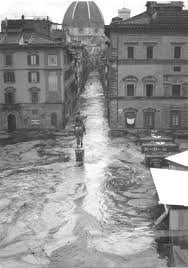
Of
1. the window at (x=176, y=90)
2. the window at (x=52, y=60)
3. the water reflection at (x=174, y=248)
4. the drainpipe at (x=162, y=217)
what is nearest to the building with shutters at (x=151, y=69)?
the window at (x=176, y=90)

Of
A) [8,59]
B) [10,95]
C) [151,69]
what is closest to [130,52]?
[151,69]

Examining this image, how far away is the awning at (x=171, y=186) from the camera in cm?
2452

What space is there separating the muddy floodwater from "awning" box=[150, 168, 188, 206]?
2277 millimetres

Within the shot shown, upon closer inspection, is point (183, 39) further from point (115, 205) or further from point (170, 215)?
point (170, 215)

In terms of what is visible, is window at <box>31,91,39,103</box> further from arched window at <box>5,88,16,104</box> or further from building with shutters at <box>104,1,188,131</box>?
building with shutters at <box>104,1,188,131</box>

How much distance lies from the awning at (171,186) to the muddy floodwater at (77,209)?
89.6 inches

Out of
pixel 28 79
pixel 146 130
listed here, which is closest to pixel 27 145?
pixel 28 79

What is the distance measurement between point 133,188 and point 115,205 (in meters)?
4.23

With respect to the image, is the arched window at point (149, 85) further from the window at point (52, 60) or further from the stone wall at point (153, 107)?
the window at point (52, 60)

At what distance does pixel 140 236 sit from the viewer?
2509 centimetres

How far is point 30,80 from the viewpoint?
61344 mm

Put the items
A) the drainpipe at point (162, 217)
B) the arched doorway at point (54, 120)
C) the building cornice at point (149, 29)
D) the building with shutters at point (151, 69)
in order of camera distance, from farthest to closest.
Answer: the arched doorway at point (54, 120)
the building with shutters at point (151, 69)
the building cornice at point (149, 29)
the drainpipe at point (162, 217)

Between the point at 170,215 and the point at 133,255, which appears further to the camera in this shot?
the point at 170,215

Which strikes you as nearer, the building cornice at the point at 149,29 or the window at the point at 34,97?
the building cornice at the point at 149,29
